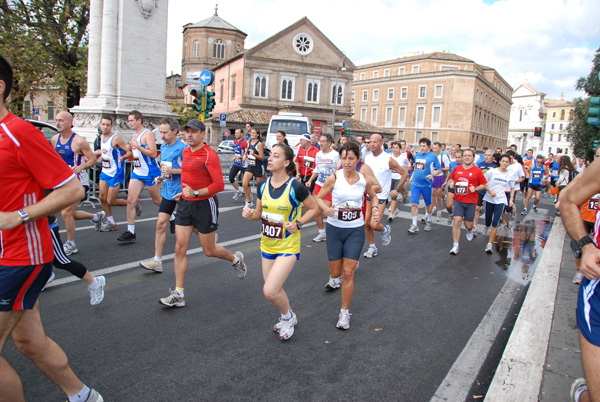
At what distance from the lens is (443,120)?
71000 millimetres

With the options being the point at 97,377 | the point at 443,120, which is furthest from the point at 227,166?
the point at 443,120

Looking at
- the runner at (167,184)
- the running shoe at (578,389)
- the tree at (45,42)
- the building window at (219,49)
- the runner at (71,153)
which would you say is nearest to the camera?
the running shoe at (578,389)

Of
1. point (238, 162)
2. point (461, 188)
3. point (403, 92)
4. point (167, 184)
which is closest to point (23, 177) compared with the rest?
point (167, 184)

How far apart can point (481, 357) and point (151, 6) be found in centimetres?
1650

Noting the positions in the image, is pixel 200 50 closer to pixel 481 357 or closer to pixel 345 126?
pixel 345 126

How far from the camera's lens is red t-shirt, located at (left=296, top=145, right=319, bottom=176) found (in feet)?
33.7

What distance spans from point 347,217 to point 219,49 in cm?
7009

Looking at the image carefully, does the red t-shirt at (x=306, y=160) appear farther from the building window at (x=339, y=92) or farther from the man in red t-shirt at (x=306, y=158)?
the building window at (x=339, y=92)

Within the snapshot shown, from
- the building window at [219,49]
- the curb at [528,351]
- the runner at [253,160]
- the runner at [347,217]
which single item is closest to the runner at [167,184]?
the runner at [347,217]

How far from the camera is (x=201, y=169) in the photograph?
507cm

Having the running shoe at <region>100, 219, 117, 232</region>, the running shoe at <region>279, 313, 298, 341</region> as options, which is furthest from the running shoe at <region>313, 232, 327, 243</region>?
the running shoe at <region>279, 313, 298, 341</region>

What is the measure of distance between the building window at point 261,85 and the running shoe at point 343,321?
49638mm

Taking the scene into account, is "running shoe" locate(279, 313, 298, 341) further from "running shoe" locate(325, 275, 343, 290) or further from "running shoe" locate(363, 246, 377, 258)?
"running shoe" locate(363, 246, 377, 258)

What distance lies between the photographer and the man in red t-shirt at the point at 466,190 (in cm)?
805
